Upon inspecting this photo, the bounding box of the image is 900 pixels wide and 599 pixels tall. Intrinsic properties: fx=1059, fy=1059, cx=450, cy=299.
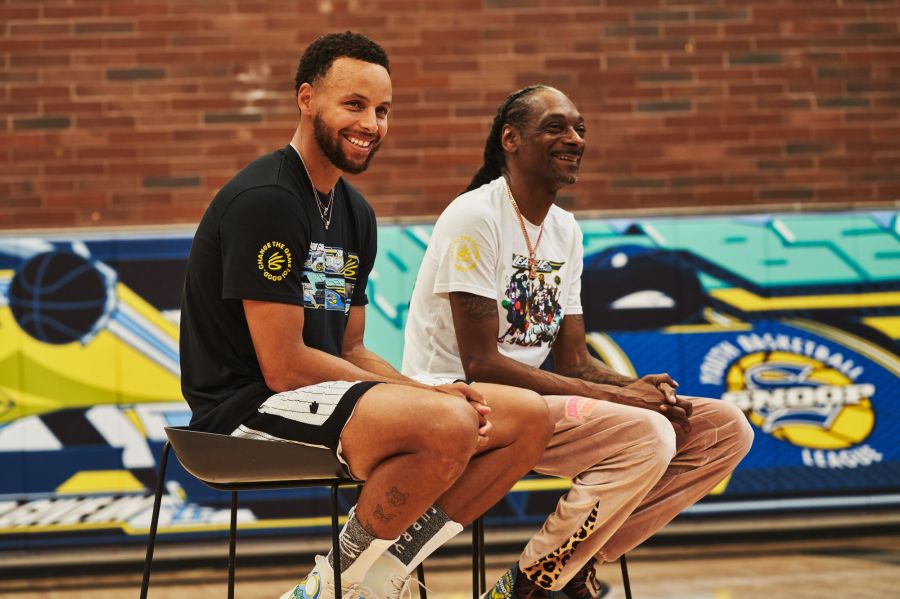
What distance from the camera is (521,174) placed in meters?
2.63

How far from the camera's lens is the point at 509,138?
2701mm

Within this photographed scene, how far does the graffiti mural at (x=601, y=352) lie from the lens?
12.9 feet

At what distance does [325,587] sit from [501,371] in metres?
0.66

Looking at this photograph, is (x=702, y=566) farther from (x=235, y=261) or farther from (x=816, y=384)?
(x=235, y=261)

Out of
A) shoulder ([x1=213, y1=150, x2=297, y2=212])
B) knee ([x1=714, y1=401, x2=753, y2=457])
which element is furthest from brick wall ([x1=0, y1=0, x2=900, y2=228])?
shoulder ([x1=213, y1=150, x2=297, y2=212])

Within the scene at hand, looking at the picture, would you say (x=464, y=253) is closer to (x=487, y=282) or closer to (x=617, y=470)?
(x=487, y=282)

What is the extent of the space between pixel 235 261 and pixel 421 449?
19.1 inches

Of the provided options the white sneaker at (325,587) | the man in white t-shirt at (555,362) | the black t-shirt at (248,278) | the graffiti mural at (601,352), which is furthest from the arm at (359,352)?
the graffiti mural at (601,352)

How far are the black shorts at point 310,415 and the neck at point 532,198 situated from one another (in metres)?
0.83

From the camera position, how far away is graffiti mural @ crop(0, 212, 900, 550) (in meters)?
3.92

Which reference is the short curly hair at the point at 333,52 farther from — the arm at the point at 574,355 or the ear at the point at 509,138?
the arm at the point at 574,355

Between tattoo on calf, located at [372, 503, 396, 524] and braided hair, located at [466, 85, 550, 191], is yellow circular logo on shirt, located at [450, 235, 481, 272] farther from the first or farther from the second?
tattoo on calf, located at [372, 503, 396, 524]

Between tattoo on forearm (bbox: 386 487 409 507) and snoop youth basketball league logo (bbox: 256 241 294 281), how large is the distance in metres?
0.44

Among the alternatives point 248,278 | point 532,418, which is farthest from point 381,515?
point 248,278
